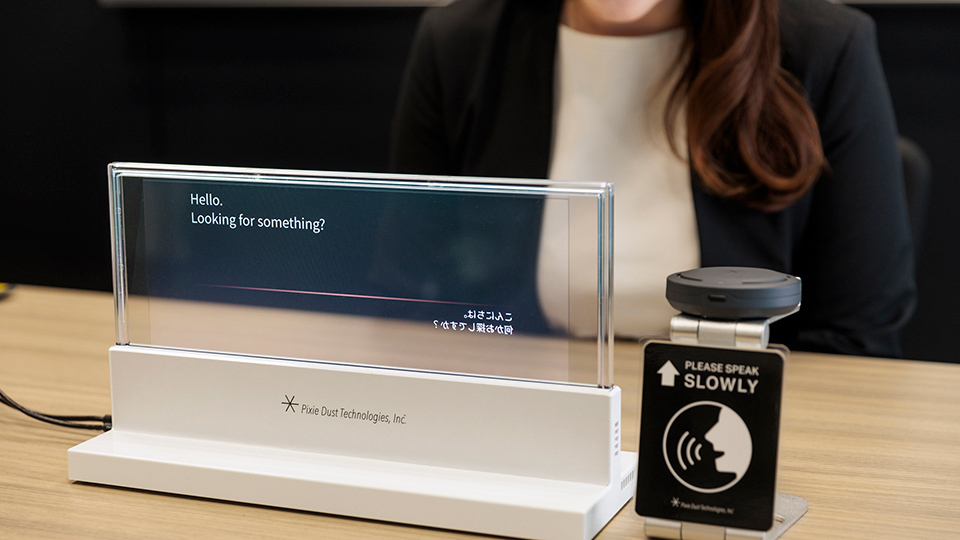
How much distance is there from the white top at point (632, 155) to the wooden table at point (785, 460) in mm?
303

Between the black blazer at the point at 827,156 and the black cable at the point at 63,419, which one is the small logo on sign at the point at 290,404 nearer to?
the black cable at the point at 63,419

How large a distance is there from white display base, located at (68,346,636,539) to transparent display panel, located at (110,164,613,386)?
0.02m

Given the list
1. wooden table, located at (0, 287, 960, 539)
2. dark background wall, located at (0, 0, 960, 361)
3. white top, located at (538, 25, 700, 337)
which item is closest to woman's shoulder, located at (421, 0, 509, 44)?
white top, located at (538, 25, 700, 337)

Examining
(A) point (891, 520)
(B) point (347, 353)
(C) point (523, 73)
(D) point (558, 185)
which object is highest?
(C) point (523, 73)

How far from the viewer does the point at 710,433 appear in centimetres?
55

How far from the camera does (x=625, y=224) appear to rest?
137 centimetres

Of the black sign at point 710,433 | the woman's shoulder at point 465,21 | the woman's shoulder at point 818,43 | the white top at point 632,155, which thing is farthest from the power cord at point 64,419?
the woman's shoulder at point 818,43

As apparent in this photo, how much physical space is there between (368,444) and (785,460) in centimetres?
35

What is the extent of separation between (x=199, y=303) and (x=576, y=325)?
31 cm

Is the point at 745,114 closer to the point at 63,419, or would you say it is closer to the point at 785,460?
the point at 785,460

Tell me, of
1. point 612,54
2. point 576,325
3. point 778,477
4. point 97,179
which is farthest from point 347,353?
point 97,179

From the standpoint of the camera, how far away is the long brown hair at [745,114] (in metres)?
1.26

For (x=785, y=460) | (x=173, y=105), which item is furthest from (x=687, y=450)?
(x=173, y=105)

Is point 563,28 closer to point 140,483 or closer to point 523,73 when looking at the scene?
point 523,73
